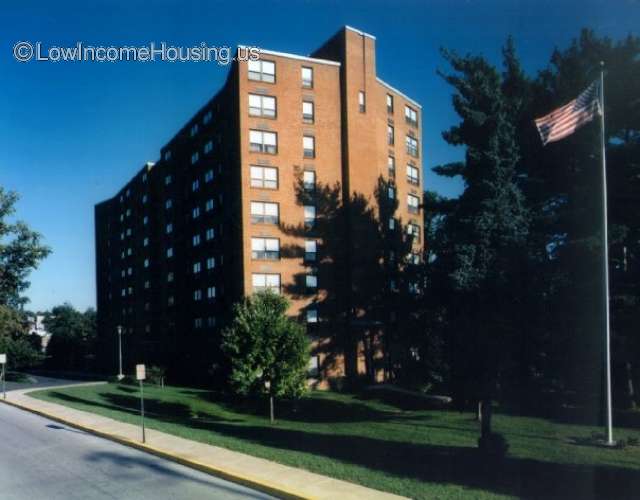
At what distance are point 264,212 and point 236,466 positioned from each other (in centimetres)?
3105

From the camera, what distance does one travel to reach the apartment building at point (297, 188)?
43781 millimetres

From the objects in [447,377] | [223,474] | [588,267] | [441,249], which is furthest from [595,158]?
[223,474]

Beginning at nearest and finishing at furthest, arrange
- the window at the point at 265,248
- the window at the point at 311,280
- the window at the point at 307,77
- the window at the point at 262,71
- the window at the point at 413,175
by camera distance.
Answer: the window at the point at 265,248
the window at the point at 262,71
the window at the point at 311,280
the window at the point at 307,77
the window at the point at 413,175

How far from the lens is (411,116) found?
5541 cm

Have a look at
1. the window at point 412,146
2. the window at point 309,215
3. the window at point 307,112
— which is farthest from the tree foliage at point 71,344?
the window at point 412,146

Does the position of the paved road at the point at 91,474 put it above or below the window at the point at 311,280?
below

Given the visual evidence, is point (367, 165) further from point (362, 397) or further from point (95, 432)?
point (95, 432)

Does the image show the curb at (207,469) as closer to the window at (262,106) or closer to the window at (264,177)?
the window at (264,177)

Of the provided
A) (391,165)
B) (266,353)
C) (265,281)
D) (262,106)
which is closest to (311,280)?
(265,281)

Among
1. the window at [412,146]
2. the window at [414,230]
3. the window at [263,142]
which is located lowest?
the window at [414,230]

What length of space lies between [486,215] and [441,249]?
10.8 ft

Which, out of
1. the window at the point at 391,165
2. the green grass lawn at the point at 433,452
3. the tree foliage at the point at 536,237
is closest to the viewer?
the green grass lawn at the point at 433,452

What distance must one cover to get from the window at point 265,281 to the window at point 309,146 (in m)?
10.8

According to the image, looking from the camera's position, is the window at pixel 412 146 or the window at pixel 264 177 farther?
the window at pixel 412 146
